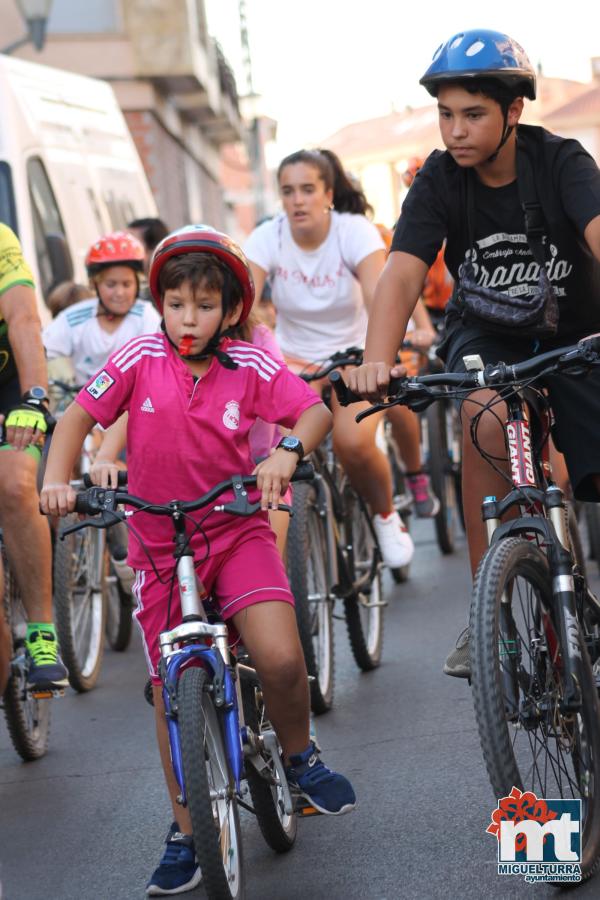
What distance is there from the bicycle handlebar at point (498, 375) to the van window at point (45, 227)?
606cm

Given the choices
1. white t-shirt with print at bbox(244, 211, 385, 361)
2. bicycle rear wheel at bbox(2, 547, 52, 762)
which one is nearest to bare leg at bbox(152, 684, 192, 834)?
bicycle rear wheel at bbox(2, 547, 52, 762)

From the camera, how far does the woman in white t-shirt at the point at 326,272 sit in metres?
7.64

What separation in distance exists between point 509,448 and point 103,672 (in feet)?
14.0

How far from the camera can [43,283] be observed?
416 inches

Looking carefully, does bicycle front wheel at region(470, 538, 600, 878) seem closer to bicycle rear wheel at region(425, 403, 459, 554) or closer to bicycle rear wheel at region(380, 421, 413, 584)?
bicycle rear wheel at region(380, 421, 413, 584)

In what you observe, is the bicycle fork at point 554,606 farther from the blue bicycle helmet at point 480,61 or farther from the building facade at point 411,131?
the building facade at point 411,131

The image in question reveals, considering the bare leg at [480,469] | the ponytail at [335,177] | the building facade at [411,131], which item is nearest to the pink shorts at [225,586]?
the bare leg at [480,469]

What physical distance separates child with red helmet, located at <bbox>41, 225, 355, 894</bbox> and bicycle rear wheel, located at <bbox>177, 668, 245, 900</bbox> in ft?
1.00

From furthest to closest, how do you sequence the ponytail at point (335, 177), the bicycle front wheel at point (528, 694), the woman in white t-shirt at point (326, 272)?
the ponytail at point (335, 177), the woman in white t-shirt at point (326, 272), the bicycle front wheel at point (528, 694)

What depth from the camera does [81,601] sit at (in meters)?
8.02

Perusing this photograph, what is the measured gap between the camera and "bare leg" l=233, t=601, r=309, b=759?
4492mm

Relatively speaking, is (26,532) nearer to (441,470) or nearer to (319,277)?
(319,277)

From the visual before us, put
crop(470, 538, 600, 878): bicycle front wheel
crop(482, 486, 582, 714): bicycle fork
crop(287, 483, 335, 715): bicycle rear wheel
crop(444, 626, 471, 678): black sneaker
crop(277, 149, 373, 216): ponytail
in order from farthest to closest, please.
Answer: crop(277, 149, 373, 216): ponytail, crop(287, 483, 335, 715): bicycle rear wheel, crop(444, 626, 471, 678): black sneaker, crop(482, 486, 582, 714): bicycle fork, crop(470, 538, 600, 878): bicycle front wheel

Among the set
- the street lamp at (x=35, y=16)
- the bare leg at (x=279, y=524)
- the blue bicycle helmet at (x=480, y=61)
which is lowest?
the bare leg at (x=279, y=524)
